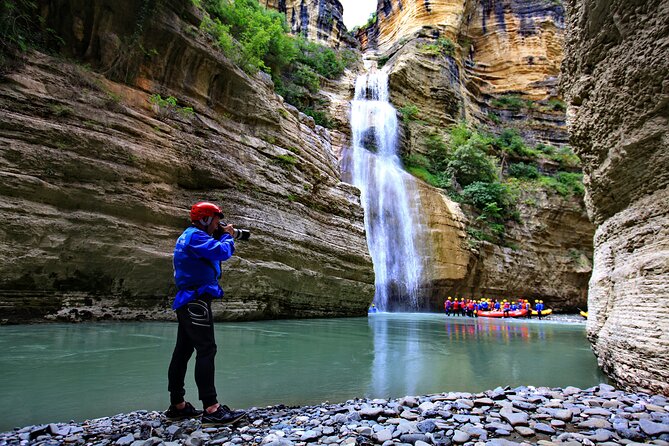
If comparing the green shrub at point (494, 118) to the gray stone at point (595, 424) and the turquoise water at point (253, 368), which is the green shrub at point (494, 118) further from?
the gray stone at point (595, 424)

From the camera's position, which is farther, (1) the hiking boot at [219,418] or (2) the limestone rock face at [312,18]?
(2) the limestone rock face at [312,18]

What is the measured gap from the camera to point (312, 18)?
1510 inches

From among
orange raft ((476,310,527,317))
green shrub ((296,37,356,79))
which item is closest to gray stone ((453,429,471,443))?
orange raft ((476,310,527,317))

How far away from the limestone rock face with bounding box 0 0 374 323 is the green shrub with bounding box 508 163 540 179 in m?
20.2

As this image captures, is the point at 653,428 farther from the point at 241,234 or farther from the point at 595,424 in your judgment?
the point at 241,234

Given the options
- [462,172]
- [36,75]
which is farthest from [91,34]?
[462,172]

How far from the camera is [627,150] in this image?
15.0ft

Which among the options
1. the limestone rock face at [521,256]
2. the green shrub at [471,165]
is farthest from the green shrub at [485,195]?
the limestone rock face at [521,256]

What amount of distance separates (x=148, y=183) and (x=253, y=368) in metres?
6.45

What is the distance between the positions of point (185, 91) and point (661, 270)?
1222cm

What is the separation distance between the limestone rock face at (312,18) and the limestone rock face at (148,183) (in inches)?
1051

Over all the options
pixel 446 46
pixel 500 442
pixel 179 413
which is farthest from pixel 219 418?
pixel 446 46

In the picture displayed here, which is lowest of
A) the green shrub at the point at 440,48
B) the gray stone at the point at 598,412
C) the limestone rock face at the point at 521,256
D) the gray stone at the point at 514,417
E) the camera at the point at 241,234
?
the gray stone at the point at 514,417

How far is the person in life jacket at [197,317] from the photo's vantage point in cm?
280
